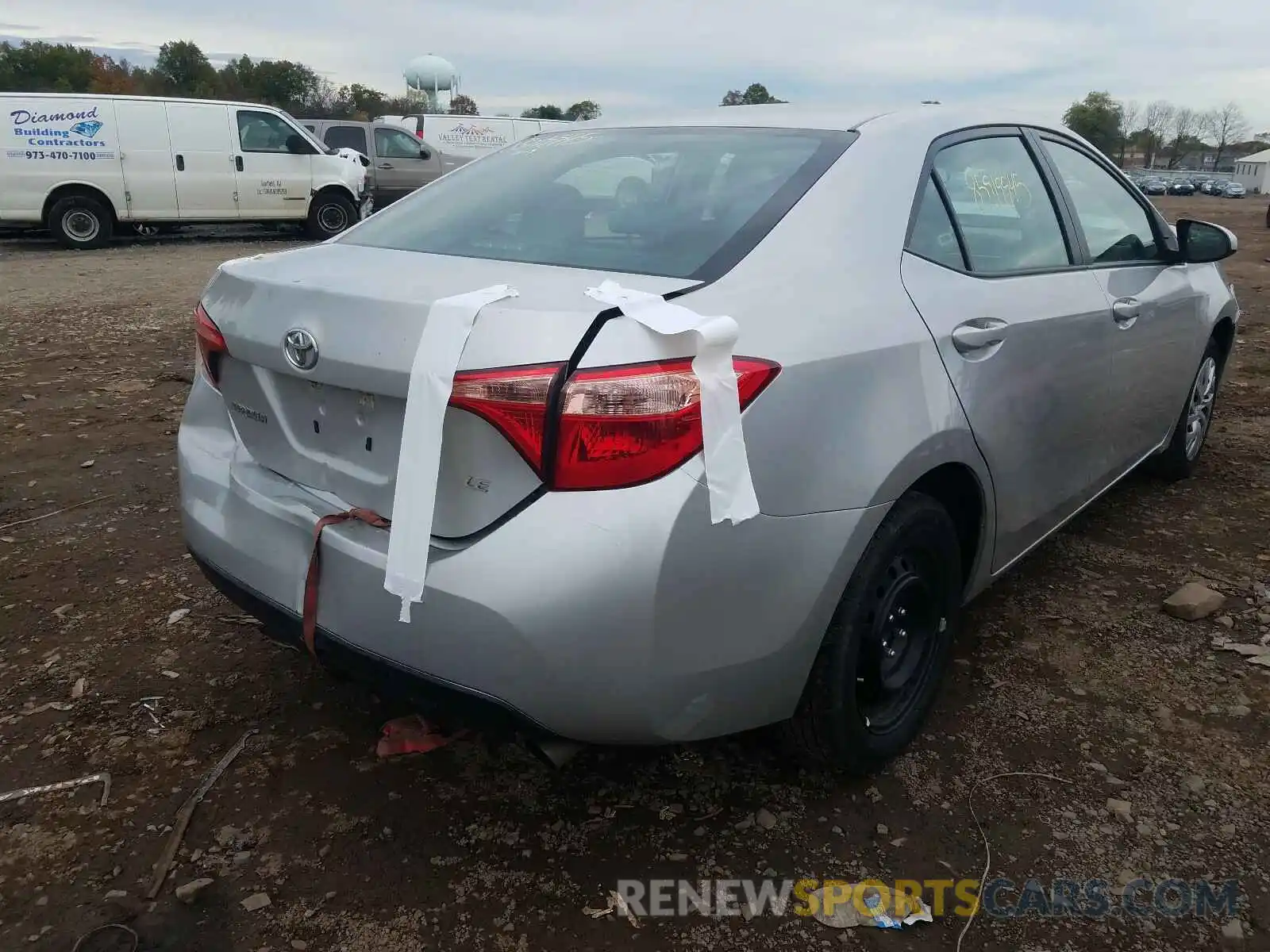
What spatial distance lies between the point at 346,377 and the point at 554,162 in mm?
1147

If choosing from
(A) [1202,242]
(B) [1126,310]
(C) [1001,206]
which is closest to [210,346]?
(C) [1001,206]

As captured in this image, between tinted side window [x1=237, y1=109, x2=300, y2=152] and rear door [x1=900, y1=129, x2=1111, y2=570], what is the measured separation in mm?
13350

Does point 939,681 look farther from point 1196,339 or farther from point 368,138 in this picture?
point 368,138

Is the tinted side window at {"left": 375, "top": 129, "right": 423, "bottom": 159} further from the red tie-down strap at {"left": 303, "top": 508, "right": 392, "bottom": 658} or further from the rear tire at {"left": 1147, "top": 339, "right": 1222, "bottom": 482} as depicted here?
the red tie-down strap at {"left": 303, "top": 508, "right": 392, "bottom": 658}

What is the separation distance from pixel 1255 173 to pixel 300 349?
3871 inches

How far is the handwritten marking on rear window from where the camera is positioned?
2.72 m

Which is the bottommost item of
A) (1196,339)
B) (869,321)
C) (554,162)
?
(1196,339)

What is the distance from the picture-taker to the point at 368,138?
57.3 ft

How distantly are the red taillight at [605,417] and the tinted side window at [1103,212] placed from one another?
2102 millimetres

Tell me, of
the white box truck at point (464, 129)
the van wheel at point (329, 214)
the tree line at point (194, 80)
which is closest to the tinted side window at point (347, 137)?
the van wheel at point (329, 214)

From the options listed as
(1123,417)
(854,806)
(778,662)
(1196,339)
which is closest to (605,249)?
(778,662)

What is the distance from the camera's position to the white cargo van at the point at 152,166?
12664 millimetres

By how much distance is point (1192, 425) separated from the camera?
14.3 feet

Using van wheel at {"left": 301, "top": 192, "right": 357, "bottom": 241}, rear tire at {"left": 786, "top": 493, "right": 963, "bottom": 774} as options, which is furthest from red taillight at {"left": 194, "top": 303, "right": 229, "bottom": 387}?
van wheel at {"left": 301, "top": 192, "right": 357, "bottom": 241}
